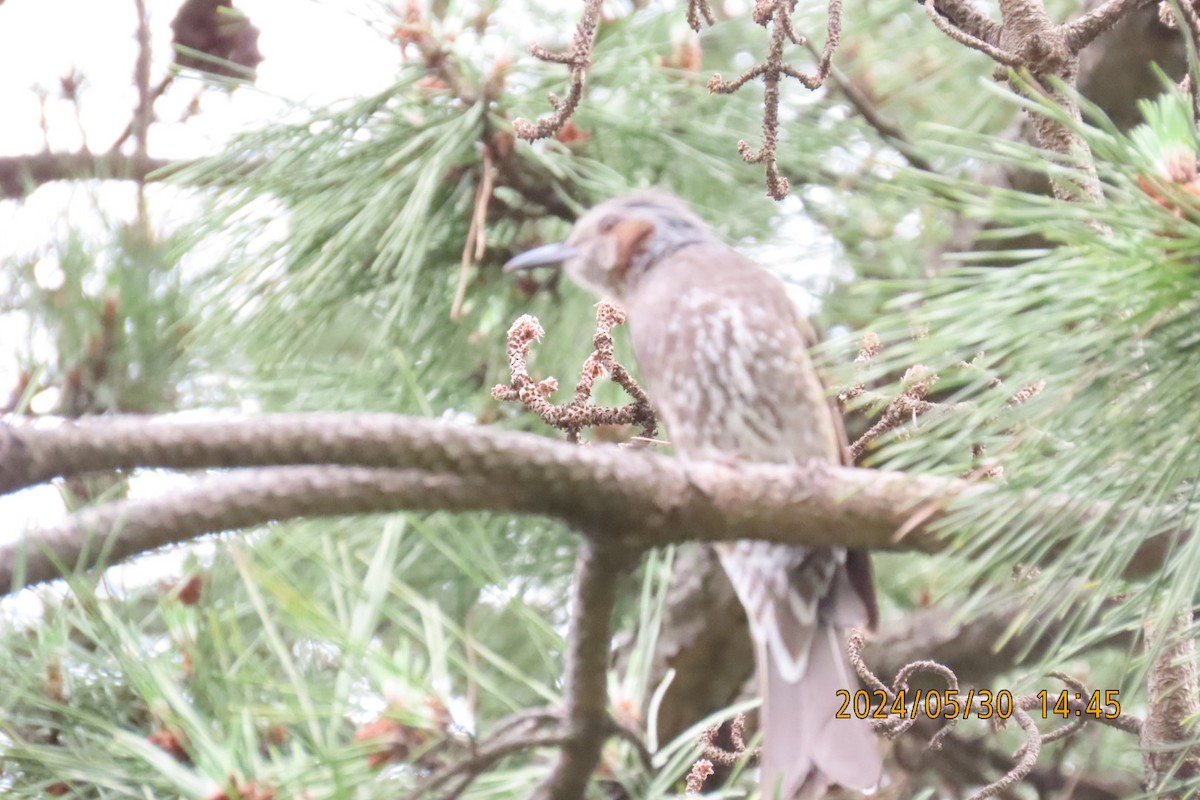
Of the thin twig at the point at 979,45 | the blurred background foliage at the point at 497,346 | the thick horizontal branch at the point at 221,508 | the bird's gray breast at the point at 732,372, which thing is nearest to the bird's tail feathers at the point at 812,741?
the blurred background foliage at the point at 497,346

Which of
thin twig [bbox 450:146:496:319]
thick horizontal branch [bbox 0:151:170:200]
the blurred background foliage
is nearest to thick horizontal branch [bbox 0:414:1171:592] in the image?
the blurred background foliage

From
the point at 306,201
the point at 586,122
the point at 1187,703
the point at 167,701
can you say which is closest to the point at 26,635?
the point at 167,701

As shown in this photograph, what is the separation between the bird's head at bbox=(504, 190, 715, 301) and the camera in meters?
1.53

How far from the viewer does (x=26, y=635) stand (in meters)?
1.50

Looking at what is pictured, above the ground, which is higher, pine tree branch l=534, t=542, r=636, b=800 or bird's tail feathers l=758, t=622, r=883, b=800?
pine tree branch l=534, t=542, r=636, b=800

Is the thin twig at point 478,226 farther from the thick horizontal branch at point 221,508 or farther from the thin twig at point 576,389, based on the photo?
the thick horizontal branch at point 221,508

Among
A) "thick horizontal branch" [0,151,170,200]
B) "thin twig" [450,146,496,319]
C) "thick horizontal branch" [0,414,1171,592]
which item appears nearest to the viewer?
"thick horizontal branch" [0,414,1171,592]

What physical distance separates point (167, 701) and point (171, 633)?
29cm

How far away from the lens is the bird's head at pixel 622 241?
1.53 meters

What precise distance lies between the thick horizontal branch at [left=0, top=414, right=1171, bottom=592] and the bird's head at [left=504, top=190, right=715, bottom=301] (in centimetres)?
70

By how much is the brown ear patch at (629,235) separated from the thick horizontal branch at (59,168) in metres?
0.95
